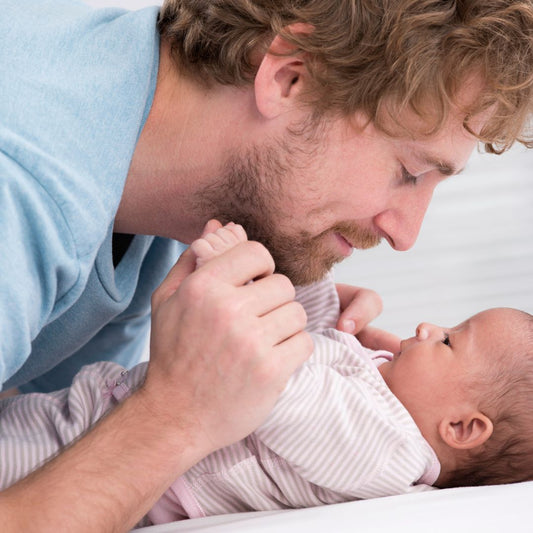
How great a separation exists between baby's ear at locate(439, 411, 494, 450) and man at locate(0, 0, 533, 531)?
31 cm

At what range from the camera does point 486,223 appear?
2734mm

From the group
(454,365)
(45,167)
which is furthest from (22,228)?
(454,365)

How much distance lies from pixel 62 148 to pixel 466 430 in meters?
0.79

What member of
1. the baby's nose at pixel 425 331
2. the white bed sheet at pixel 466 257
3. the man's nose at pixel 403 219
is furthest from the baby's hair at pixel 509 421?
the white bed sheet at pixel 466 257

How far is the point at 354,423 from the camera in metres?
1.16

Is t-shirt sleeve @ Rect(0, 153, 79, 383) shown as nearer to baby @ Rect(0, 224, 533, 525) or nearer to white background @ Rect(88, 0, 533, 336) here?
baby @ Rect(0, 224, 533, 525)

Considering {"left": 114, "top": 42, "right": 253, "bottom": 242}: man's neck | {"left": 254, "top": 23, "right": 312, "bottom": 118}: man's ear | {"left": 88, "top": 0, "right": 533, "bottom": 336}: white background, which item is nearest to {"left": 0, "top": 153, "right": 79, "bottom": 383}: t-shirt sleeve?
{"left": 114, "top": 42, "right": 253, "bottom": 242}: man's neck

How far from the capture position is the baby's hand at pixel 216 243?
1143mm

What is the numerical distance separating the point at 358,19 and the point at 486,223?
5.14 ft

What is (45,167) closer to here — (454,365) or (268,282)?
(268,282)

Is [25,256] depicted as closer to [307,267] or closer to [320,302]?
[307,267]

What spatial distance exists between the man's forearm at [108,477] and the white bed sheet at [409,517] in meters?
0.11

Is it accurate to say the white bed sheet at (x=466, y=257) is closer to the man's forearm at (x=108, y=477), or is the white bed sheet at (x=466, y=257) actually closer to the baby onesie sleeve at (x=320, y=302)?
the baby onesie sleeve at (x=320, y=302)

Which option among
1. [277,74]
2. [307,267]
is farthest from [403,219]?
[277,74]
